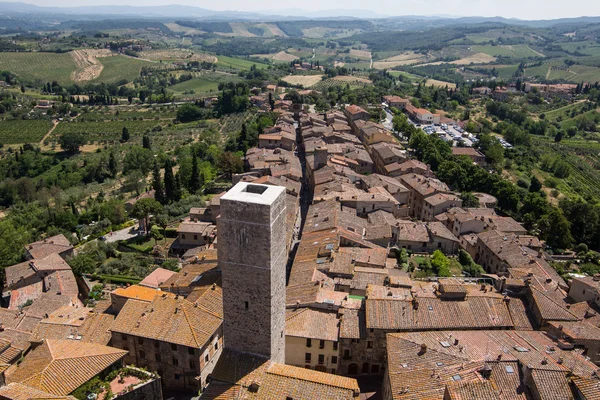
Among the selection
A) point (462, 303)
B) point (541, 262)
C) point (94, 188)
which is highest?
point (462, 303)

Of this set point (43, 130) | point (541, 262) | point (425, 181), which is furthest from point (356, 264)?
point (43, 130)

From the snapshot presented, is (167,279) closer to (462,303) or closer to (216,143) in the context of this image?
(462,303)

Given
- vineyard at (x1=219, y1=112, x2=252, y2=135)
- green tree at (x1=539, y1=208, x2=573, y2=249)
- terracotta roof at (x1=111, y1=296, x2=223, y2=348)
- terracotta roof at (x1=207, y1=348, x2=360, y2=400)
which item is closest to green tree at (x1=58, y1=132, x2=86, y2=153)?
vineyard at (x1=219, y1=112, x2=252, y2=135)

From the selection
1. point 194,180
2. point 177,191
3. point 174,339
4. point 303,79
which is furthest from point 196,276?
point 303,79

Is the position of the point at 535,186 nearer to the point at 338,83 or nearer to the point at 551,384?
the point at 551,384

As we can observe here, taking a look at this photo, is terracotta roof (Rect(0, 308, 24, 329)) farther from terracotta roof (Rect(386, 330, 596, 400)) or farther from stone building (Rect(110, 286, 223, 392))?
terracotta roof (Rect(386, 330, 596, 400))

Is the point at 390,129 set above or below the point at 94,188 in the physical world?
above

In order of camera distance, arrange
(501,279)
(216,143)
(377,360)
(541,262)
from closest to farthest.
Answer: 1. (377,360)
2. (501,279)
3. (541,262)
4. (216,143)

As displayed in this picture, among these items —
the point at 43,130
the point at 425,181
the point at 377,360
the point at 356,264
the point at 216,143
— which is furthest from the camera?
the point at 43,130
